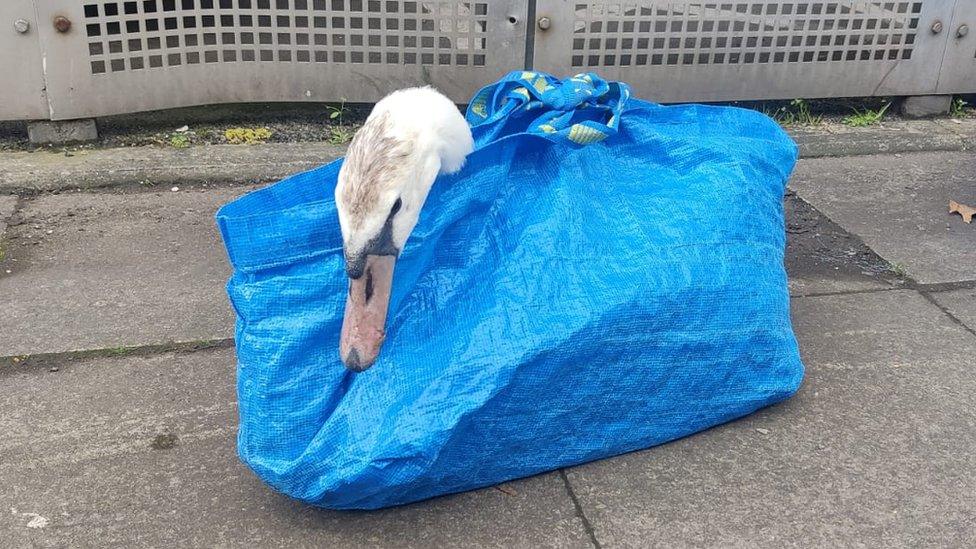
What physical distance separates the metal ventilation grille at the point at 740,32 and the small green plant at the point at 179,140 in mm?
2100

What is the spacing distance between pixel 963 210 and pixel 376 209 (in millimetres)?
3207

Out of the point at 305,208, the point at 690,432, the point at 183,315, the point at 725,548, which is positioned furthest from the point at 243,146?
the point at 725,548

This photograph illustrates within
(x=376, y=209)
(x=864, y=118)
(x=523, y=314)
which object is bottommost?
(x=864, y=118)

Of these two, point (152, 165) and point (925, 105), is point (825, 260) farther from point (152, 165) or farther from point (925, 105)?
point (152, 165)

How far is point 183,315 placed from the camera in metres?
3.18

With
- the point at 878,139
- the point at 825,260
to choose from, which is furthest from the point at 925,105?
the point at 825,260

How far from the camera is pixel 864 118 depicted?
534cm

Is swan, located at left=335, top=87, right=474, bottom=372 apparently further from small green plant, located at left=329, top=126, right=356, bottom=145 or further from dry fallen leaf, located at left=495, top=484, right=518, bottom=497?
small green plant, located at left=329, top=126, right=356, bottom=145

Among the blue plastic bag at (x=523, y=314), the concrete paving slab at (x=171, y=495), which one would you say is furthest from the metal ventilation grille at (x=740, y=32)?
the concrete paving slab at (x=171, y=495)

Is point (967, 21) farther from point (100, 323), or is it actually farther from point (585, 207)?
point (100, 323)

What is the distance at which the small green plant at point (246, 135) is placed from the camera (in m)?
4.82

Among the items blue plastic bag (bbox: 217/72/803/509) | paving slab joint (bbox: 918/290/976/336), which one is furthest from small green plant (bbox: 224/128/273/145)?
paving slab joint (bbox: 918/290/976/336)

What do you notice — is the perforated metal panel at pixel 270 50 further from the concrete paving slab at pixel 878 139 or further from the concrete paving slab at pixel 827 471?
the concrete paving slab at pixel 827 471

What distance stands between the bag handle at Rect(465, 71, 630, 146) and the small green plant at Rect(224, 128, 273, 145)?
91.8 inches
